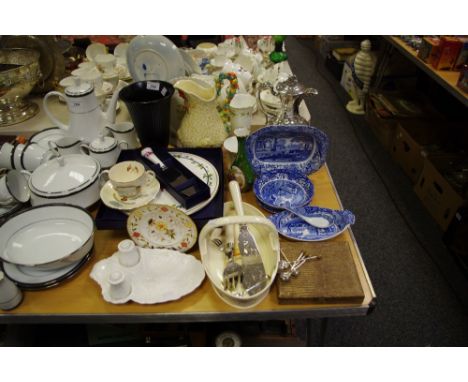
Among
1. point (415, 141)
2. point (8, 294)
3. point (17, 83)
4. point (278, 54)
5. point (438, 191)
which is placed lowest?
point (438, 191)

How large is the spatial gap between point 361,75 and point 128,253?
269cm

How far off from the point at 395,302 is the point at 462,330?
279 millimetres

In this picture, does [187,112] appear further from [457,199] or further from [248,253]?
[457,199]

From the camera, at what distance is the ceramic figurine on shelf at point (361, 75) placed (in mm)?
2875

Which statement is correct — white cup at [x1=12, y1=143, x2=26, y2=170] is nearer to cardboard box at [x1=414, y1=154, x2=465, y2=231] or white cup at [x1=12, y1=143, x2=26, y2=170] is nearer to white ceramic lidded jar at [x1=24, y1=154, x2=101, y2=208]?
white ceramic lidded jar at [x1=24, y1=154, x2=101, y2=208]

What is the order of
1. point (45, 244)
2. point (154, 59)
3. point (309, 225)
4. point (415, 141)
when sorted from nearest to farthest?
point (45, 244) → point (309, 225) → point (154, 59) → point (415, 141)

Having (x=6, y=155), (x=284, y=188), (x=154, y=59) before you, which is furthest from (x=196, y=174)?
(x=6, y=155)

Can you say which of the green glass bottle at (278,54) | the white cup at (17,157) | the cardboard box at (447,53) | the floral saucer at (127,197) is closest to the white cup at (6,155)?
the white cup at (17,157)

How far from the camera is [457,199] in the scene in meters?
1.78

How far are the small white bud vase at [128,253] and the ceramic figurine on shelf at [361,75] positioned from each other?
266 centimetres

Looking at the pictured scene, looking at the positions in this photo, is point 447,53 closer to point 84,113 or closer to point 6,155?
point 84,113

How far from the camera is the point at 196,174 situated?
3.63ft

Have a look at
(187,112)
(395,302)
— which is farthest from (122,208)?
(395,302)

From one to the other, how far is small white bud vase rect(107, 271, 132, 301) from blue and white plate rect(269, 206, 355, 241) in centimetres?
44
